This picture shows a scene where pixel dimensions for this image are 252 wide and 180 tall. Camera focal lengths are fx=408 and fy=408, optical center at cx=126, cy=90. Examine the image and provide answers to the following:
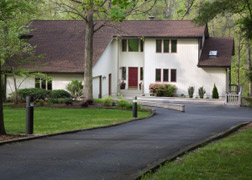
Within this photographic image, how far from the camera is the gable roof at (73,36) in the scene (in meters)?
37.2

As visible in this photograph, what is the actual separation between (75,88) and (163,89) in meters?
10.9

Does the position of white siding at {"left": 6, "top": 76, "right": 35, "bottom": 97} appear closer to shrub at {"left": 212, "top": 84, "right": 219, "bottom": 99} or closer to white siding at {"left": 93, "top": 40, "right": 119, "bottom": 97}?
white siding at {"left": 93, "top": 40, "right": 119, "bottom": 97}

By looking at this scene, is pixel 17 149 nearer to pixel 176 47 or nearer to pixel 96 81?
pixel 96 81

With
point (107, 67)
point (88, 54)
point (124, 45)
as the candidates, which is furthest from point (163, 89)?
point (88, 54)

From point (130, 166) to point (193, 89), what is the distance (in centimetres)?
3474

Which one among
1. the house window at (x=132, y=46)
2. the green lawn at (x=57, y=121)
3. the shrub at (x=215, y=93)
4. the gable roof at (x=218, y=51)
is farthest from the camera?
the house window at (x=132, y=46)

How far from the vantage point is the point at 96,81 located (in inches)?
1523

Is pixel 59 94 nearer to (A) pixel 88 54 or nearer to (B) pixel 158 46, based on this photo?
(A) pixel 88 54

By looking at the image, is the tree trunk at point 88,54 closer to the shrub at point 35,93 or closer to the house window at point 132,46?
the shrub at point 35,93

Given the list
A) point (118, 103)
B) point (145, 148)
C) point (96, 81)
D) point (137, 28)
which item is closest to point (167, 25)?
point (137, 28)

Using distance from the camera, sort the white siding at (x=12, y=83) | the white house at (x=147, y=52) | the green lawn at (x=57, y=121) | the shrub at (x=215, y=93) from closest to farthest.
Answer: the green lawn at (x=57, y=121)
the white siding at (x=12, y=83)
the white house at (x=147, y=52)
the shrub at (x=215, y=93)

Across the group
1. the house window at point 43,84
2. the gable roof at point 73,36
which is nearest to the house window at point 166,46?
the gable roof at point 73,36

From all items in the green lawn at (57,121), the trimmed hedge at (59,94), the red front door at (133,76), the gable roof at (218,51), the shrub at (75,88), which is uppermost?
the gable roof at (218,51)

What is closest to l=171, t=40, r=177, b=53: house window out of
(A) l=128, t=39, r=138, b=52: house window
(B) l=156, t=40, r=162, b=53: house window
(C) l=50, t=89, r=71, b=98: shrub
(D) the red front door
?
(B) l=156, t=40, r=162, b=53: house window
